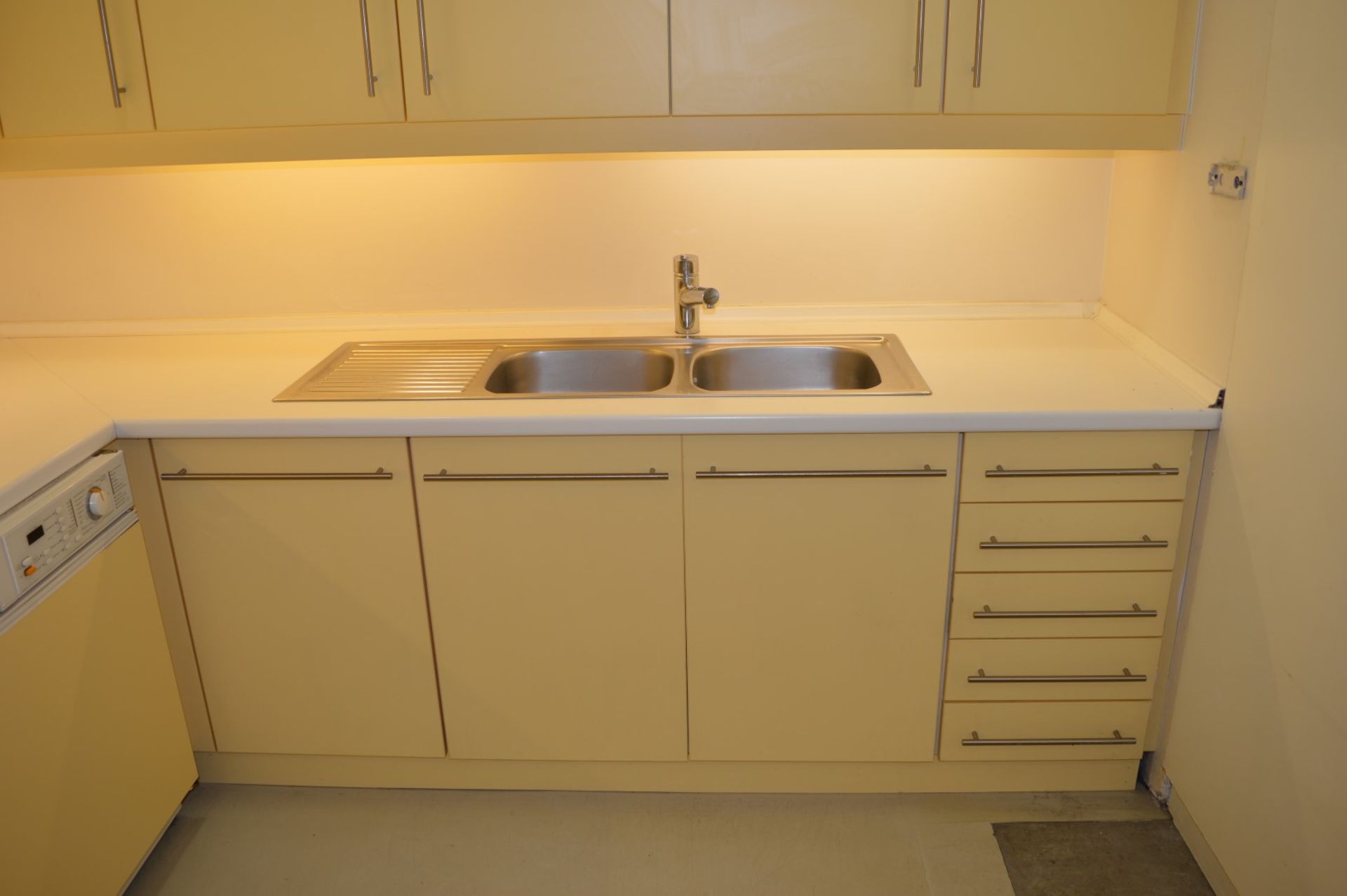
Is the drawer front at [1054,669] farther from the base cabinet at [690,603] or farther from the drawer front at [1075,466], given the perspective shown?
the drawer front at [1075,466]

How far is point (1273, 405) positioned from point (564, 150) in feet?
4.59

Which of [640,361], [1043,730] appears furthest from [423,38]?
[1043,730]

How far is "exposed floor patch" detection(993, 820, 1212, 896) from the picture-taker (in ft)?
6.82

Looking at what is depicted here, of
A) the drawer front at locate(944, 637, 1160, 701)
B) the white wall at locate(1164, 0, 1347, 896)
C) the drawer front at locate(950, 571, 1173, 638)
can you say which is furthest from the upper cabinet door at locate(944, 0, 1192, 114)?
the drawer front at locate(944, 637, 1160, 701)

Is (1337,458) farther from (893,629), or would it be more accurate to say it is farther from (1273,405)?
(893,629)

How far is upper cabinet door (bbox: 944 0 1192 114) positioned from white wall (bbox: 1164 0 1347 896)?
0.32 meters

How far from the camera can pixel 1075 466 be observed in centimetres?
201

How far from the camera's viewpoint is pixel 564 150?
2119 mm

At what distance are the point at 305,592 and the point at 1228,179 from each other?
1962 millimetres

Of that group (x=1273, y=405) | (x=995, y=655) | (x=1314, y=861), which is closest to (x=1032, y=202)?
(x=1273, y=405)

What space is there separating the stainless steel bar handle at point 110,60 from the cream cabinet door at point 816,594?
4.44ft

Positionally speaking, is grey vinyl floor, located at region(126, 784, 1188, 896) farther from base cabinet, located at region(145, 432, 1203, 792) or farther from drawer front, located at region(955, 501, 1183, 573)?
drawer front, located at region(955, 501, 1183, 573)

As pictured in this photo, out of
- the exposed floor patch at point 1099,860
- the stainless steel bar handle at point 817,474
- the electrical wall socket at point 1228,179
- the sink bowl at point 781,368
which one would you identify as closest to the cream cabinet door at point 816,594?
the stainless steel bar handle at point 817,474

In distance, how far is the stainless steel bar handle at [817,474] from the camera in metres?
2.02
